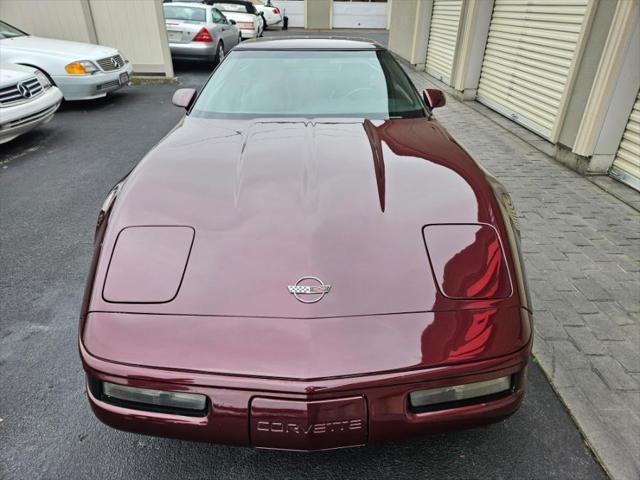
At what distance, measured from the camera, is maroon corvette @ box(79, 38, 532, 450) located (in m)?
1.31

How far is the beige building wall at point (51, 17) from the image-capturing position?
8602 mm

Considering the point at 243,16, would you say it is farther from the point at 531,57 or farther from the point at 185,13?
the point at 531,57

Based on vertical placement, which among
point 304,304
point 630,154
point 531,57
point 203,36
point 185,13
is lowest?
point 630,154

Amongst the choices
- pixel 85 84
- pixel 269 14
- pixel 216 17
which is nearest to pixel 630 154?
pixel 85 84

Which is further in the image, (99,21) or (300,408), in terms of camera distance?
(99,21)

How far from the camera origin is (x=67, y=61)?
21.7 ft

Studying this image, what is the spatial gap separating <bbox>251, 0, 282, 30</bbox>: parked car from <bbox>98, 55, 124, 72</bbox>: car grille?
50.7ft

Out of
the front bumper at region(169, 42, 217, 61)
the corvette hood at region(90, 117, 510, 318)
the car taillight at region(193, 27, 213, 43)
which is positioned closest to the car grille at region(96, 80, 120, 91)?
the front bumper at region(169, 42, 217, 61)

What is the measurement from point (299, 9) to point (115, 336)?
1018 inches

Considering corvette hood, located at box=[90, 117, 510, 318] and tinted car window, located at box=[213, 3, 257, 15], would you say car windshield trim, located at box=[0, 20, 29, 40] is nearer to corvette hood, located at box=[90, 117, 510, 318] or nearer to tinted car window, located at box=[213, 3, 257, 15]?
corvette hood, located at box=[90, 117, 510, 318]

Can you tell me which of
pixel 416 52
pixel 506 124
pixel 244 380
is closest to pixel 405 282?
pixel 244 380

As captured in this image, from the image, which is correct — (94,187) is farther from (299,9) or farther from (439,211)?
(299,9)

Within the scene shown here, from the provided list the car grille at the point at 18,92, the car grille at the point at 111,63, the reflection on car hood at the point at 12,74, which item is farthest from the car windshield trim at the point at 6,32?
the car grille at the point at 18,92

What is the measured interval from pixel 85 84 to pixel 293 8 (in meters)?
19.9
